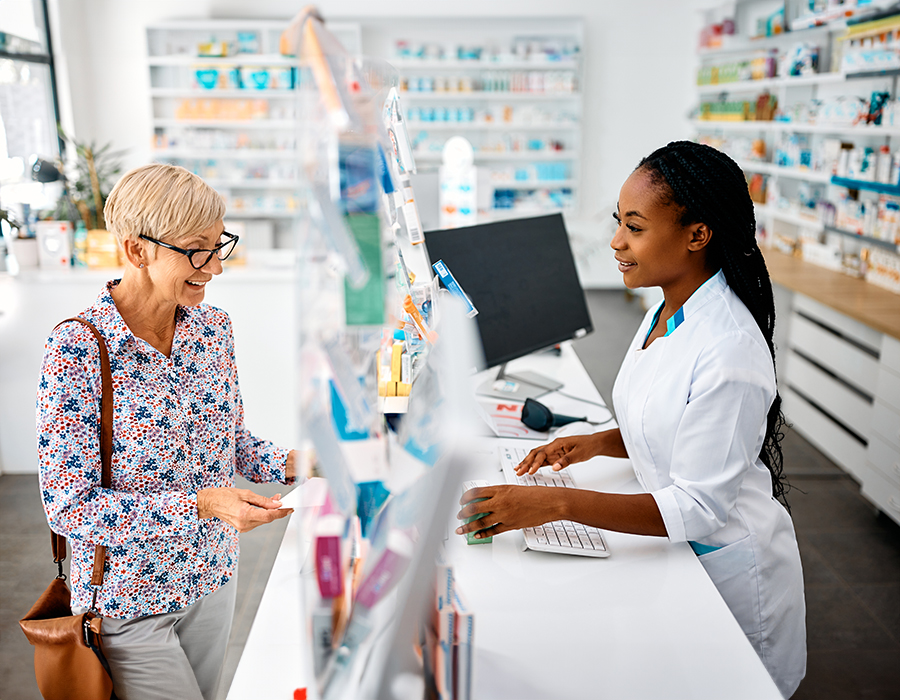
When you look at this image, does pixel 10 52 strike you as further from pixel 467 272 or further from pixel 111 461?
pixel 111 461

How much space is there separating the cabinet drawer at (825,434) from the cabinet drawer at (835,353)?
0.27m

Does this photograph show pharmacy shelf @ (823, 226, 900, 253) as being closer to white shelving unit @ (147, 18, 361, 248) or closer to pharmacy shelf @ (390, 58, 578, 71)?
pharmacy shelf @ (390, 58, 578, 71)

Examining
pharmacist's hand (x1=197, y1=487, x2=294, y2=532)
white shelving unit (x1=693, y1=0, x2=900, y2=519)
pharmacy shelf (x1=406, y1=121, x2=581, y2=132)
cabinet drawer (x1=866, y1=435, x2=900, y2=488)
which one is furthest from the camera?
pharmacy shelf (x1=406, y1=121, x2=581, y2=132)

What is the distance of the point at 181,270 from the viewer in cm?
132

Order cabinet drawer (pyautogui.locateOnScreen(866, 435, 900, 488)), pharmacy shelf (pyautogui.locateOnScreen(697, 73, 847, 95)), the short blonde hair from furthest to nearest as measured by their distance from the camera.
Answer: pharmacy shelf (pyautogui.locateOnScreen(697, 73, 847, 95)) → cabinet drawer (pyautogui.locateOnScreen(866, 435, 900, 488)) → the short blonde hair

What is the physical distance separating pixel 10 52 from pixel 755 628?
6309mm

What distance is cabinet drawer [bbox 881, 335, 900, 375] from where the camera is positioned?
3.01 m

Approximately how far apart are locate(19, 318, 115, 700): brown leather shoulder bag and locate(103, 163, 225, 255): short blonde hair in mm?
199

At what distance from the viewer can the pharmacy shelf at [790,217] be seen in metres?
4.65

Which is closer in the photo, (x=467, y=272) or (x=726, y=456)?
(x=726, y=456)

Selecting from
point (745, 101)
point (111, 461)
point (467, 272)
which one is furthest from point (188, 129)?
point (111, 461)

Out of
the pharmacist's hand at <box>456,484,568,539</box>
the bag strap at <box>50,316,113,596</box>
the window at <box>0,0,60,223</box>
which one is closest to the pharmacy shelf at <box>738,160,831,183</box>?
the pharmacist's hand at <box>456,484,568,539</box>

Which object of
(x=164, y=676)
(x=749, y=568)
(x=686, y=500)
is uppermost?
(x=686, y=500)

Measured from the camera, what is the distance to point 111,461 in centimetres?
129
